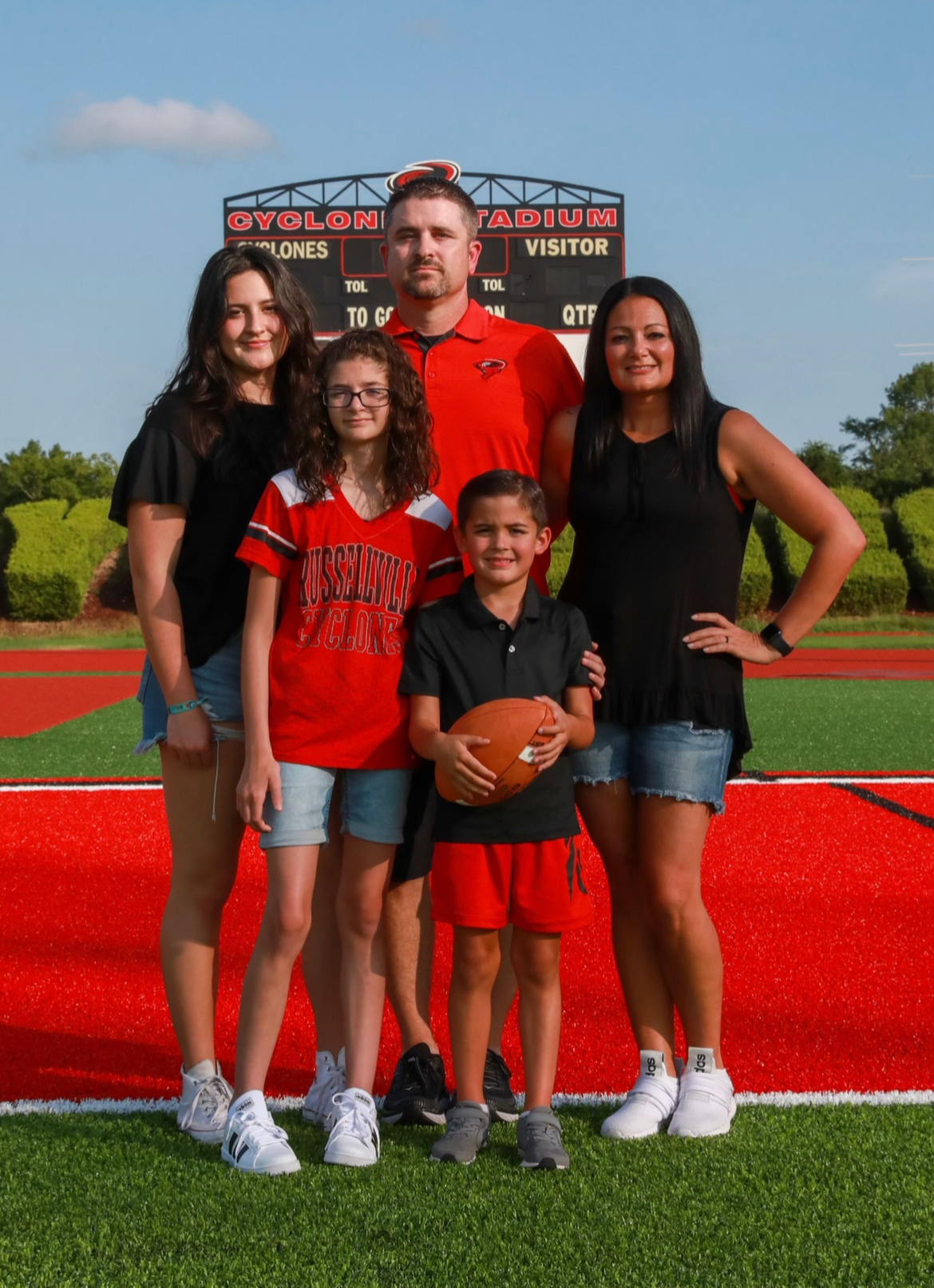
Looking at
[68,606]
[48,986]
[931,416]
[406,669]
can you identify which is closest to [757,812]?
[48,986]

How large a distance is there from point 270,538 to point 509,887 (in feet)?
3.34

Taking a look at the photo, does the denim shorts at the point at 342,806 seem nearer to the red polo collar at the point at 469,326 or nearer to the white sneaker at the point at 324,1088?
the white sneaker at the point at 324,1088

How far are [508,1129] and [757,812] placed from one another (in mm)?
4861

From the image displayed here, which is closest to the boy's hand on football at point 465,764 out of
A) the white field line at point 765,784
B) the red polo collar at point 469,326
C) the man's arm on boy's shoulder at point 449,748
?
the man's arm on boy's shoulder at point 449,748

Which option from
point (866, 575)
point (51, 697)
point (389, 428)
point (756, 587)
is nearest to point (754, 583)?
point (756, 587)

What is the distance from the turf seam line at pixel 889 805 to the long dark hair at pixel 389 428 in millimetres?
5117

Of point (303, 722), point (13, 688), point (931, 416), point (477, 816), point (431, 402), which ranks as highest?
point (931, 416)

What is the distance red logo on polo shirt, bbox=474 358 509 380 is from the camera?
347 centimetres

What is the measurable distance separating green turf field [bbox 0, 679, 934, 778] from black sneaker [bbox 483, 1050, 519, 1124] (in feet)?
20.8

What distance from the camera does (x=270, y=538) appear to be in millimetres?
2949

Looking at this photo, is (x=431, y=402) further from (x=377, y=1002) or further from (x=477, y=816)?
(x=377, y=1002)

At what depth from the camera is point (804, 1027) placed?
155 inches

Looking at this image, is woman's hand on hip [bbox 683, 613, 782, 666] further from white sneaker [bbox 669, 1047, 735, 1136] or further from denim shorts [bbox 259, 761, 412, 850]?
white sneaker [bbox 669, 1047, 735, 1136]

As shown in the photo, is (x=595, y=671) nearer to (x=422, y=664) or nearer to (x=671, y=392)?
(x=422, y=664)
